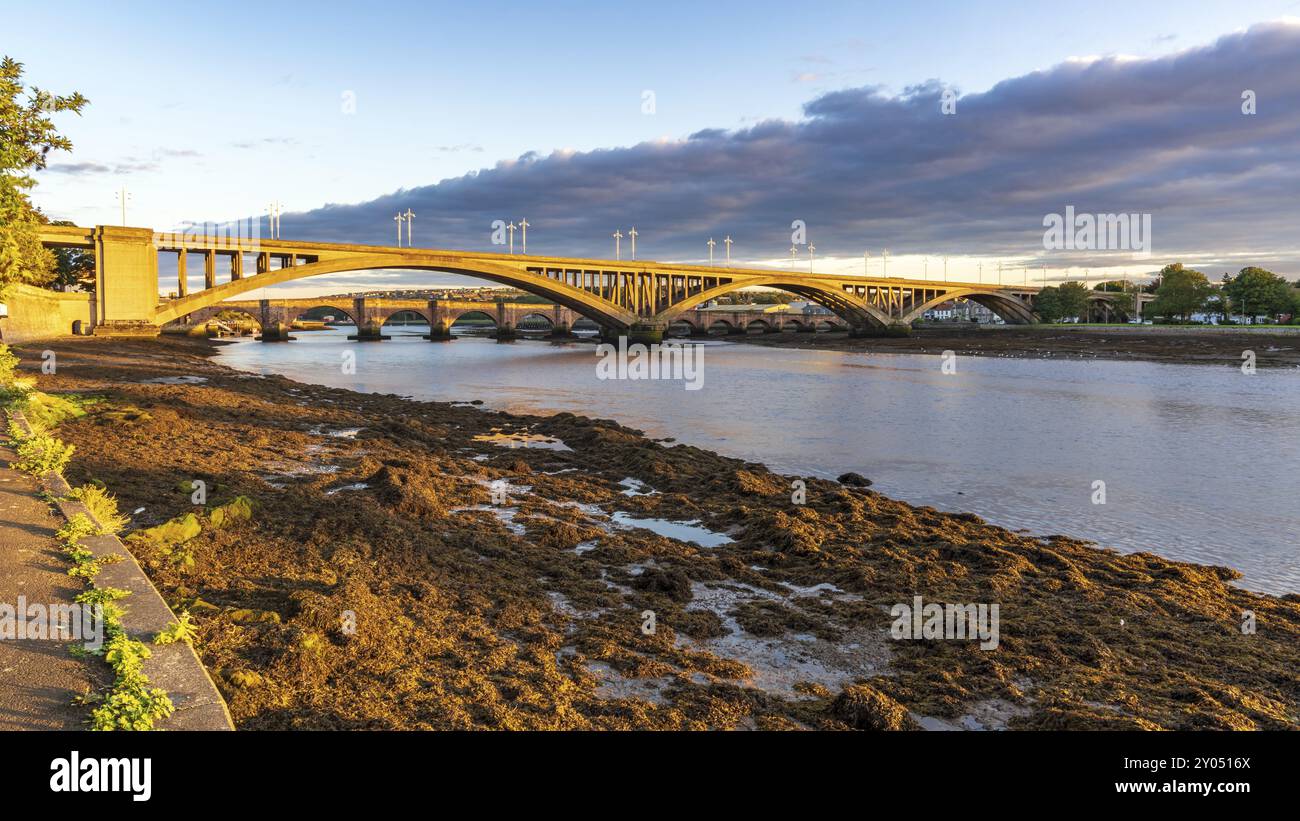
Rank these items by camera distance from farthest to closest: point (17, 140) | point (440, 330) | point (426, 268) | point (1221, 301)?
point (440, 330) < point (1221, 301) < point (426, 268) < point (17, 140)

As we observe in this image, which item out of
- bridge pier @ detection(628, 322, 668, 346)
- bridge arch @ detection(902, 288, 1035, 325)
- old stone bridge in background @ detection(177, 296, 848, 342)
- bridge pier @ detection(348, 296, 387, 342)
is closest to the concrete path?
bridge pier @ detection(628, 322, 668, 346)

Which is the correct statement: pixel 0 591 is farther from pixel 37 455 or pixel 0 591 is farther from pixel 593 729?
pixel 37 455

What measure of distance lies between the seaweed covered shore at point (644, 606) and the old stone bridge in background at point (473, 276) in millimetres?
60167

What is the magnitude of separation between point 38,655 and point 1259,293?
147m

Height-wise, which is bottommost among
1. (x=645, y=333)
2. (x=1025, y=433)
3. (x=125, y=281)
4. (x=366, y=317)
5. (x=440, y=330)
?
(x=1025, y=433)

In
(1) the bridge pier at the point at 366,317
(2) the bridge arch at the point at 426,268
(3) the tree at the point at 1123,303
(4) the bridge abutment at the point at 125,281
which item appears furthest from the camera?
(3) the tree at the point at 1123,303

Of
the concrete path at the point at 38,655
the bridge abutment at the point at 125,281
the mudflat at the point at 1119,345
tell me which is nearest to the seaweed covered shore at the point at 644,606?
the concrete path at the point at 38,655

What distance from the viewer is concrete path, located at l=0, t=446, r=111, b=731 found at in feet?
15.8

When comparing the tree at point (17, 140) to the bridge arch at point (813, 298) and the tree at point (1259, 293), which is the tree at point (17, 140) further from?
the tree at point (1259, 293)

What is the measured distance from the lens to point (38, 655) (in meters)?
→ 5.64

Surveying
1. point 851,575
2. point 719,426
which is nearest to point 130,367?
point 719,426

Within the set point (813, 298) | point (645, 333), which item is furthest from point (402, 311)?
point (813, 298)

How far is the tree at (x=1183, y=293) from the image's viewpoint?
396ft

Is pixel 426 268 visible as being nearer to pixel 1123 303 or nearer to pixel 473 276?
pixel 473 276
